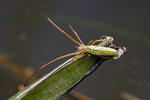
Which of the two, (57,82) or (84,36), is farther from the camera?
(84,36)

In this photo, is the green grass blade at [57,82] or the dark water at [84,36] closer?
the green grass blade at [57,82]

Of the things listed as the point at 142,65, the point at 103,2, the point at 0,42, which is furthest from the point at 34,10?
the point at 142,65

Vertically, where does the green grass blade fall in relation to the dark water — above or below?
above

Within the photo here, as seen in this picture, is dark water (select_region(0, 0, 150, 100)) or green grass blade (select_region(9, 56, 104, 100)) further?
dark water (select_region(0, 0, 150, 100))

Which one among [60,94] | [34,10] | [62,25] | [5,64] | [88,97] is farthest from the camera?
[34,10]

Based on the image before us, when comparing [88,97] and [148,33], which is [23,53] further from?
[148,33]

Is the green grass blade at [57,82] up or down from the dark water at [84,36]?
up

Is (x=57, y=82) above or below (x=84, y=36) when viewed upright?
above

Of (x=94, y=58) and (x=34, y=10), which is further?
(x=34, y=10)
